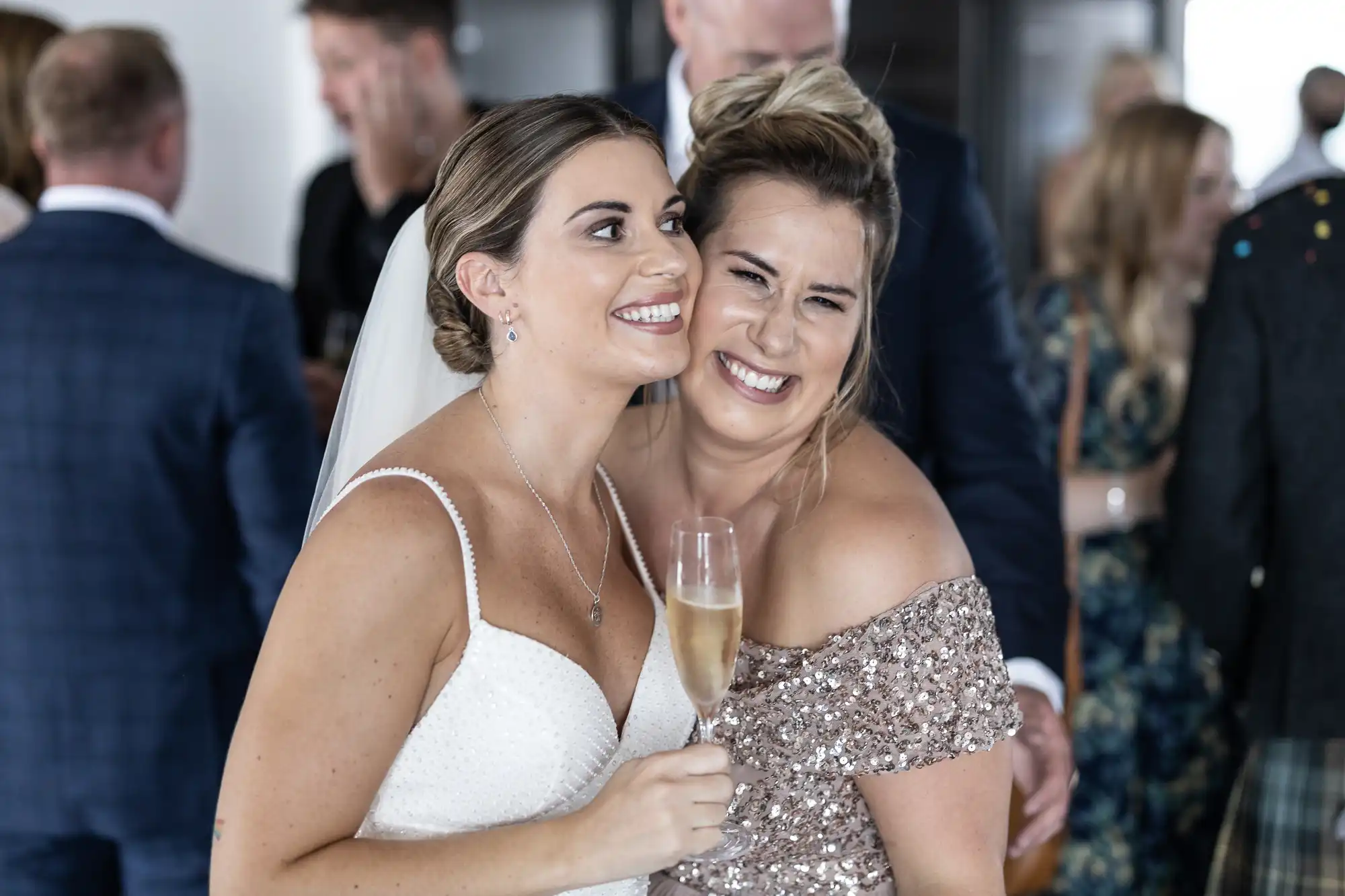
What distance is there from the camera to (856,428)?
7.03ft

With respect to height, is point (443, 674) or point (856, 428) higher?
point (856, 428)

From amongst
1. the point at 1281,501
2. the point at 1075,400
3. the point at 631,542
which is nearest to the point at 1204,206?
the point at 1075,400

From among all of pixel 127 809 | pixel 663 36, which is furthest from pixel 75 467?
pixel 663 36

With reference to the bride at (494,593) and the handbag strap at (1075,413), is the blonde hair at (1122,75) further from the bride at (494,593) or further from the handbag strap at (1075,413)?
the bride at (494,593)

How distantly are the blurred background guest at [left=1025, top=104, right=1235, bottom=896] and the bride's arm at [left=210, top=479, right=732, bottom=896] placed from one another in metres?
1.89

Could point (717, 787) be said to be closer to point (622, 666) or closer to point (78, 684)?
point (622, 666)

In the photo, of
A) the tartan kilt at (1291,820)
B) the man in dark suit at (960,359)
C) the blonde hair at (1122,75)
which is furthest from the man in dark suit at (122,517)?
the blonde hair at (1122,75)

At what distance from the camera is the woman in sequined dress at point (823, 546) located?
1891mm

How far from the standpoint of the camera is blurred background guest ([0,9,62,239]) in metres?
3.38

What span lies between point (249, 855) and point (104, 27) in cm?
206

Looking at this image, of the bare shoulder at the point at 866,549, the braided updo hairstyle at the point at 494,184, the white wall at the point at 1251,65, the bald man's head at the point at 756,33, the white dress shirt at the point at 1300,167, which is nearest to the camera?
the braided updo hairstyle at the point at 494,184

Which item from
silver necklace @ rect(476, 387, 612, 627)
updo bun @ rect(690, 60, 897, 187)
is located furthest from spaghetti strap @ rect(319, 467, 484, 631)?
updo bun @ rect(690, 60, 897, 187)

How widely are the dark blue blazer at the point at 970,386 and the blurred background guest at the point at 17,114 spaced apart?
5.46ft

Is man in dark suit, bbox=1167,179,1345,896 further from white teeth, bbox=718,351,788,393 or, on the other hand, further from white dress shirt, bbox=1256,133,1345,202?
white teeth, bbox=718,351,788,393
